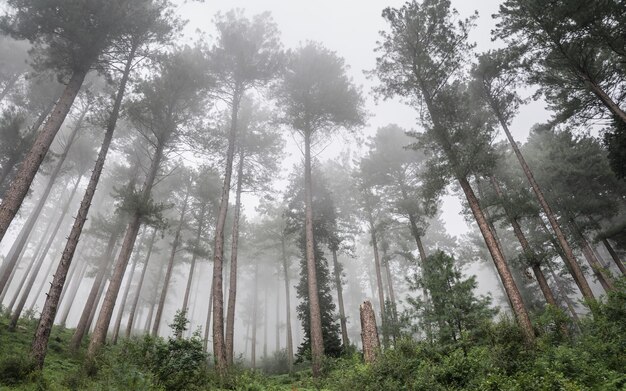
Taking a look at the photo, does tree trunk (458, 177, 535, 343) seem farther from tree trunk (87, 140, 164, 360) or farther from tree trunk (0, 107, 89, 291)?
A: tree trunk (0, 107, 89, 291)

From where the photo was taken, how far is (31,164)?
32.0 ft

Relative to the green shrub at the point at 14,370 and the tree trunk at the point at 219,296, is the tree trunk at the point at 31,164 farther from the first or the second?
the tree trunk at the point at 219,296

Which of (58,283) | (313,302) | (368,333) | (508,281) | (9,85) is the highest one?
(9,85)

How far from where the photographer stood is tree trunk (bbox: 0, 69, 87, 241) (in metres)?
8.97

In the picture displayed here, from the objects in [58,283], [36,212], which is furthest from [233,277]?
[36,212]

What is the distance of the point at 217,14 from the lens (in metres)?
17.6

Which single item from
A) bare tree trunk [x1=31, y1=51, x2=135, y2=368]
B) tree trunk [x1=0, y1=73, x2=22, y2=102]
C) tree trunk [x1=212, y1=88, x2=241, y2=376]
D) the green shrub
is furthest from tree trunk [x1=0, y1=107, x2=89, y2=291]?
the green shrub

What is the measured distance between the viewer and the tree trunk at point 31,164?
8.97 meters

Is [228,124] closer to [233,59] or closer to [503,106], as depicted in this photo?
[233,59]

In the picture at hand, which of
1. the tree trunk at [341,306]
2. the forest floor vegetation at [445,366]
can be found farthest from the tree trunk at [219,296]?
the tree trunk at [341,306]

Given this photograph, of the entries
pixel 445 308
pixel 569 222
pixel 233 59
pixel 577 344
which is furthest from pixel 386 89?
pixel 569 222

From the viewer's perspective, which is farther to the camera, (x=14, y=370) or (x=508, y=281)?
(x=508, y=281)

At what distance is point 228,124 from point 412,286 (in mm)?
15045

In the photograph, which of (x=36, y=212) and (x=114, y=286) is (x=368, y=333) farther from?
(x=36, y=212)
